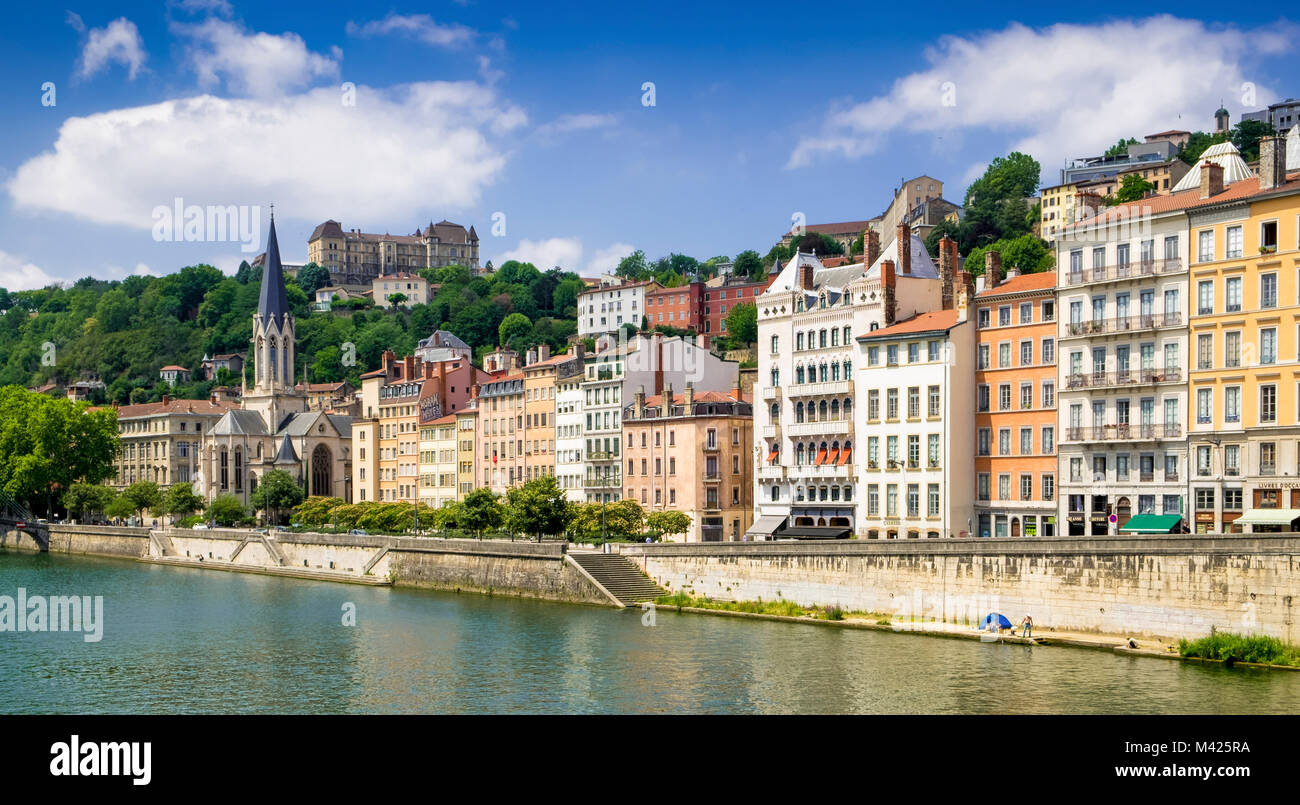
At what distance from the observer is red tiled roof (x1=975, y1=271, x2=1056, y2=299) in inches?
2432

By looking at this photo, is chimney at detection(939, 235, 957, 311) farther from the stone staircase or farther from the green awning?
the stone staircase

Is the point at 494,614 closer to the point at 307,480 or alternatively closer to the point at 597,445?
the point at 597,445

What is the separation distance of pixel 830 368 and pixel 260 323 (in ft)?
313

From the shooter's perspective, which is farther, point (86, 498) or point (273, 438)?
point (273, 438)

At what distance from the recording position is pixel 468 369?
121812 millimetres

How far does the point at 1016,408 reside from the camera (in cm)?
6225

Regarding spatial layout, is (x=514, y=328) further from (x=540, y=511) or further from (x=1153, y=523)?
(x=1153, y=523)

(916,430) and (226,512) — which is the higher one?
(916,430)

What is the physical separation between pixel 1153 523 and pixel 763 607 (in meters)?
16.2

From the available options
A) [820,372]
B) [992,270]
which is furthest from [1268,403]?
[820,372]

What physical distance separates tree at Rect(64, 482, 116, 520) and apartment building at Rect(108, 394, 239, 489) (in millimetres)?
19446

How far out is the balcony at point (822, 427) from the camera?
69.9 m

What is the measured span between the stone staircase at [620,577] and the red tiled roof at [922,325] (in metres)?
15.9

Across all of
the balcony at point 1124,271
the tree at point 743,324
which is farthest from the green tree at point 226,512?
the balcony at point 1124,271
